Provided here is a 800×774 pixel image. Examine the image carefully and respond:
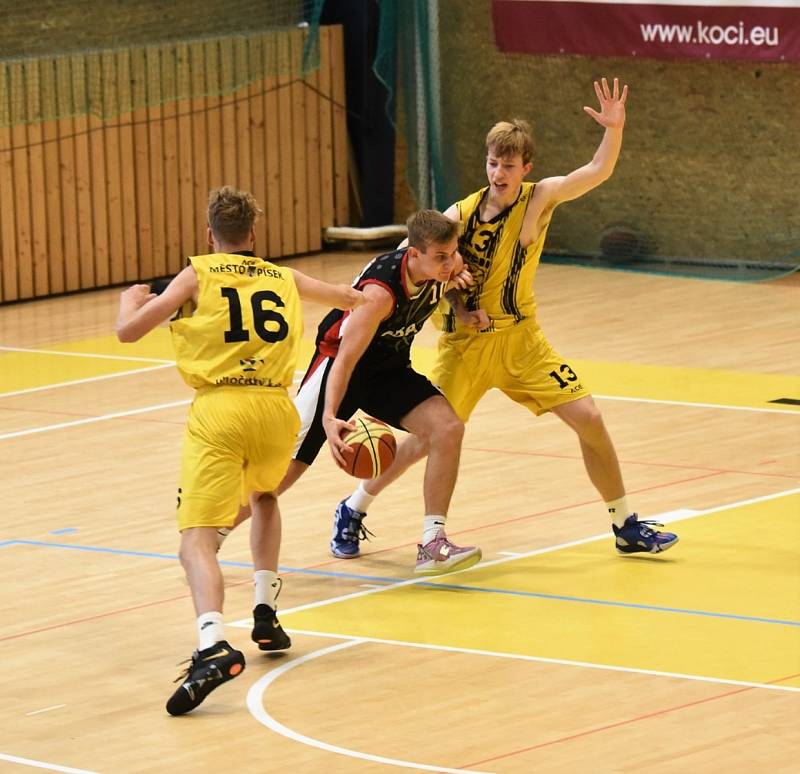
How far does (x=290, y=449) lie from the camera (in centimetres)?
727

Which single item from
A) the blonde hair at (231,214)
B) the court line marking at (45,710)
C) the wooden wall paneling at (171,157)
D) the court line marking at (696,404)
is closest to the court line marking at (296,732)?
the court line marking at (45,710)

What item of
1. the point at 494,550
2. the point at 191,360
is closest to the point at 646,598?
the point at 494,550

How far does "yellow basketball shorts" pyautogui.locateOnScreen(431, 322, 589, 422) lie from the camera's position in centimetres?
887

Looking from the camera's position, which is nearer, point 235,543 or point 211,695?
point 211,695

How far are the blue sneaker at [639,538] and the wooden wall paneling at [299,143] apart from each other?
36.4 feet

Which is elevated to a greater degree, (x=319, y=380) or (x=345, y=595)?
(x=319, y=380)

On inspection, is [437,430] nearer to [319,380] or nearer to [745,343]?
[319,380]

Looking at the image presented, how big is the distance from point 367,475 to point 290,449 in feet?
3.47

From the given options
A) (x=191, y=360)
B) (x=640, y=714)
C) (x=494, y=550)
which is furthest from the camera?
(x=494, y=550)

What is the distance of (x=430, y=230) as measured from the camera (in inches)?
327

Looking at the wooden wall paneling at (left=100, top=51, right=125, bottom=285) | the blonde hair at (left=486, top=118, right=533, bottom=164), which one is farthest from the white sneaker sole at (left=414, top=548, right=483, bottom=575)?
the wooden wall paneling at (left=100, top=51, right=125, bottom=285)

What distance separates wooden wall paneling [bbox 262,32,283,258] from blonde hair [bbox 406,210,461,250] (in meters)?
10.8

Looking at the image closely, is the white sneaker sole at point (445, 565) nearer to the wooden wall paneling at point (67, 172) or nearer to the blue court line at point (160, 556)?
the blue court line at point (160, 556)

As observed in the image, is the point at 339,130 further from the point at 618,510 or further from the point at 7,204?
the point at 618,510
